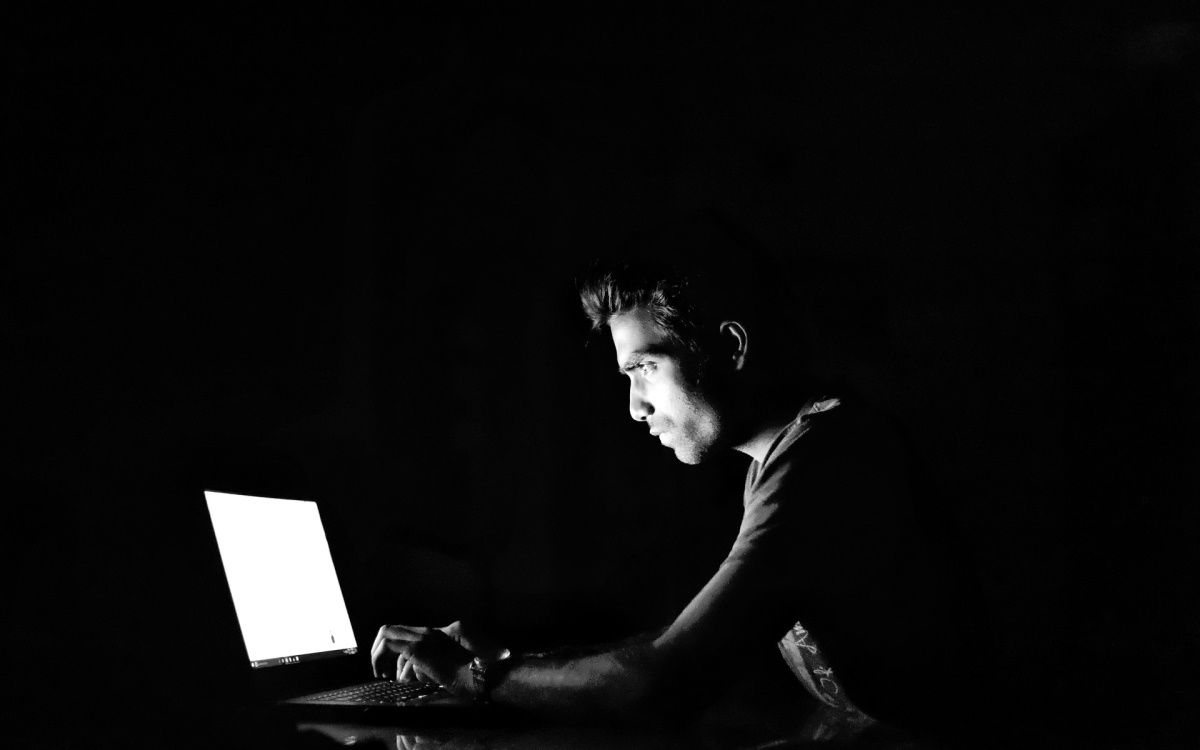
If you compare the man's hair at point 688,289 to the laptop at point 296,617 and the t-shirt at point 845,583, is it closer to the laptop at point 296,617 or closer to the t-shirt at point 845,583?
the t-shirt at point 845,583

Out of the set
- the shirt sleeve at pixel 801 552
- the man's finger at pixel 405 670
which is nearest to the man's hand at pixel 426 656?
the man's finger at pixel 405 670

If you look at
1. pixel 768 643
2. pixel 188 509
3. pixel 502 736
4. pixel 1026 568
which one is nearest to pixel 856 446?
pixel 768 643

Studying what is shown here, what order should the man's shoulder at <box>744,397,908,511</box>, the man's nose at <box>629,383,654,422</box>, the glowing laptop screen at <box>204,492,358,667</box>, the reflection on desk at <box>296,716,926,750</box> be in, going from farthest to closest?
1. the man's nose at <box>629,383,654,422</box>
2. the glowing laptop screen at <box>204,492,358,667</box>
3. the man's shoulder at <box>744,397,908,511</box>
4. the reflection on desk at <box>296,716,926,750</box>

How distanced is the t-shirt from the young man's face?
0.32 meters

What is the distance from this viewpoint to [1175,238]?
6.42 ft

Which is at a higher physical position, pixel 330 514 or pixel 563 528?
pixel 330 514

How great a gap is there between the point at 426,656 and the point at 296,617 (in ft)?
0.92

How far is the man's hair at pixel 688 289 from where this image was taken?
153cm

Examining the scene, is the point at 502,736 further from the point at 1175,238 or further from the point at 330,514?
the point at 1175,238

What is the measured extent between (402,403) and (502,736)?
1.00 metres

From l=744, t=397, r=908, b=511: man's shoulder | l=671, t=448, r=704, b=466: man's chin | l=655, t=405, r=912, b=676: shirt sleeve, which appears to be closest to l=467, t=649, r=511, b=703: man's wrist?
l=655, t=405, r=912, b=676: shirt sleeve

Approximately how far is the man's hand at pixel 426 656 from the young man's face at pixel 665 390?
1.65ft

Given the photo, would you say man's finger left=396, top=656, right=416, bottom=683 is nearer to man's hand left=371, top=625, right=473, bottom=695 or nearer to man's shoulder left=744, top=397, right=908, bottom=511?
man's hand left=371, top=625, right=473, bottom=695

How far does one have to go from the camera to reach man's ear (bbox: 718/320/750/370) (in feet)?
4.99
